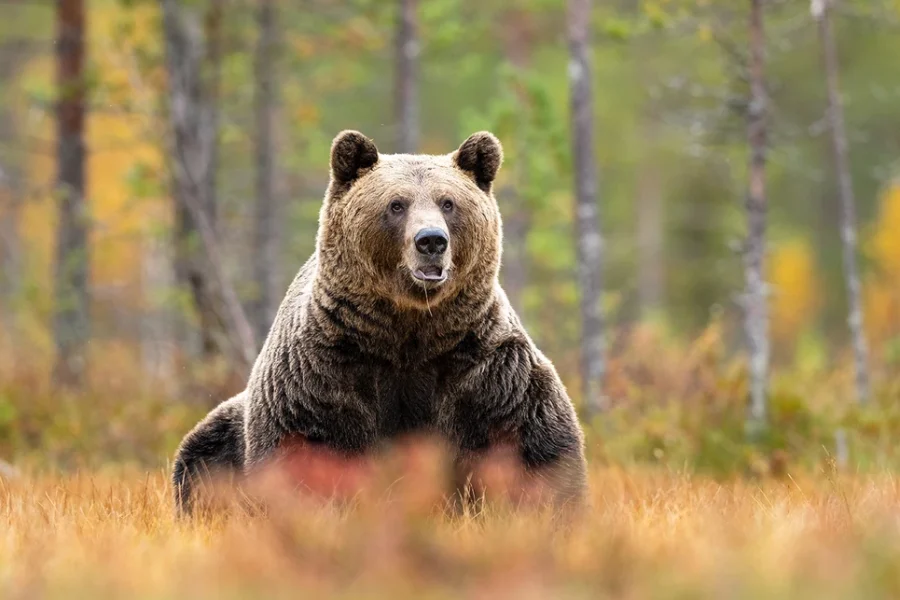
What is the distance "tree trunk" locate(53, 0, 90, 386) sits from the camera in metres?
12.2

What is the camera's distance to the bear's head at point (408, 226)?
4.43 meters

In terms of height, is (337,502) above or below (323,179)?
below

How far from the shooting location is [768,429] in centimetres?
808

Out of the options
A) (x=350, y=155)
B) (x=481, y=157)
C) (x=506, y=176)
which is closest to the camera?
(x=350, y=155)

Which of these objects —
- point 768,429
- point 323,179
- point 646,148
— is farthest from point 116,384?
point 646,148

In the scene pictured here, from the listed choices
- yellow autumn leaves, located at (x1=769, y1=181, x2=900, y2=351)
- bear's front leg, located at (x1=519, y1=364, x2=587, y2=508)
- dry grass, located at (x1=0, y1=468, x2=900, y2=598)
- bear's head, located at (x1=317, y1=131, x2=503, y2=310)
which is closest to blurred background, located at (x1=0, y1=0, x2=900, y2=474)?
yellow autumn leaves, located at (x1=769, y1=181, x2=900, y2=351)

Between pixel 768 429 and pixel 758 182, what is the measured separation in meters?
1.86

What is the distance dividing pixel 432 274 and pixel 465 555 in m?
1.71

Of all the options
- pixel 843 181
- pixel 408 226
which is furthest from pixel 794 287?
pixel 408 226

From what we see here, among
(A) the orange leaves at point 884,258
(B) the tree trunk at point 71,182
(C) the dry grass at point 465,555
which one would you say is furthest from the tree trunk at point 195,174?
(A) the orange leaves at point 884,258

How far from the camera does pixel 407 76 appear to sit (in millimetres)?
13281

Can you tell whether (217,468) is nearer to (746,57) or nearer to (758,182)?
(758,182)

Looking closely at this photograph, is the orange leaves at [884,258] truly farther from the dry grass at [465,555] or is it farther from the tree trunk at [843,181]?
the dry grass at [465,555]

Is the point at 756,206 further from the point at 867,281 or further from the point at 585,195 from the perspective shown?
the point at 867,281
